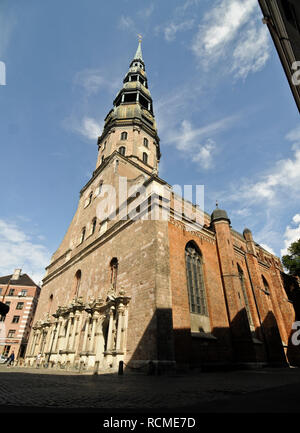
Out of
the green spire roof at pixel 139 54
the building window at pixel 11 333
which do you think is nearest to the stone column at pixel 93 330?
the building window at pixel 11 333

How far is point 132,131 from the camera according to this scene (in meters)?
27.0

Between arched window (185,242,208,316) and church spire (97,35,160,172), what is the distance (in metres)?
11.0

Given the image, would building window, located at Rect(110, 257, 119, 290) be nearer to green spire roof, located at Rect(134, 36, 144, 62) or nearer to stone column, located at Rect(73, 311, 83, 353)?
stone column, located at Rect(73, 311, 83, 353)

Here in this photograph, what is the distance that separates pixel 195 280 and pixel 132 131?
18573mm

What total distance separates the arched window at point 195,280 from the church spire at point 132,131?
1101 cm

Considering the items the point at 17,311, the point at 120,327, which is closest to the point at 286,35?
the point at 120,327

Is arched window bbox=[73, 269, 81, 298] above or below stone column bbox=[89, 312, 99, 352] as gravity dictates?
above

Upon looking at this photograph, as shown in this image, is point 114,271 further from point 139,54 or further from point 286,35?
point 139,54

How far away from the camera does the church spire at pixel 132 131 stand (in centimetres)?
2598

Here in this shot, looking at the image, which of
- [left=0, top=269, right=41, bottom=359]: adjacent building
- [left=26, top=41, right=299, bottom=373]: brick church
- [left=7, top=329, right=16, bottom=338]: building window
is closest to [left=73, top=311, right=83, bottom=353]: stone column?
[left=26, top=41, right=299, bottom=373]: brick church

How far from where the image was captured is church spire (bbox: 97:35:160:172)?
26.0 meters

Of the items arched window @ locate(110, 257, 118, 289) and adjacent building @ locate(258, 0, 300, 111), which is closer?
adjacent building @ locate(258, 0, 300, 111)

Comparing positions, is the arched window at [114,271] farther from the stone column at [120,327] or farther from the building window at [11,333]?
the building window at [11,333]
